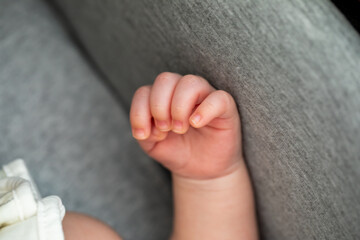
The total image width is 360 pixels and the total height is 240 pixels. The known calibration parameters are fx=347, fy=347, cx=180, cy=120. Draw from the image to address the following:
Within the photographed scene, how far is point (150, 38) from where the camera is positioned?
562 mm

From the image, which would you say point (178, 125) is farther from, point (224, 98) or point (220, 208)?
point (220, 208)

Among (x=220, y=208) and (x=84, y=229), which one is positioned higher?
(x=84, y=229)

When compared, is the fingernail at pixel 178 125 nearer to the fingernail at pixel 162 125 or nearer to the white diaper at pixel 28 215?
the fingernail at pixel 162 125

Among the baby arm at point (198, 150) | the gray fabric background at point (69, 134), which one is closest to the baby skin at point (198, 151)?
the baby arm at point (198, 150)

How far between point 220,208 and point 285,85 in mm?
269

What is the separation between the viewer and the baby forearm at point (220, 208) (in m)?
0.54

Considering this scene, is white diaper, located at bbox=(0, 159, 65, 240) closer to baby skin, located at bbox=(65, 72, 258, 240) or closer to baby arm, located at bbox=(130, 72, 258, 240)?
baby skin, located at bbox=(65, 72, 258, 240)

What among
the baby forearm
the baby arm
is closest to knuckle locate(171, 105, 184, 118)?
the baby arm

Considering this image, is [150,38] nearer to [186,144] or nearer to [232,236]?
[186,144]

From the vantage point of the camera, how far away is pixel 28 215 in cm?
47

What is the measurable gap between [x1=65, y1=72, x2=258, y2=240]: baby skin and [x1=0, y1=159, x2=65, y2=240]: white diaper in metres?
0.05

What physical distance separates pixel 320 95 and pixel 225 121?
0.16 meters

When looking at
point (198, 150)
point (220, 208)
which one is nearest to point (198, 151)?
point (198, 150)

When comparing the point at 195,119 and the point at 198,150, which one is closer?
the point at 195,119
